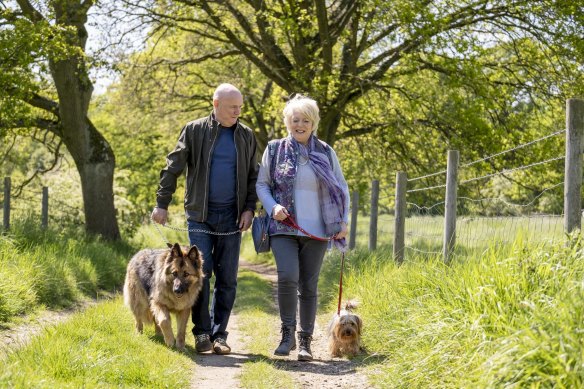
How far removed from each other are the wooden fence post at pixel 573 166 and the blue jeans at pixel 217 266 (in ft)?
10.5

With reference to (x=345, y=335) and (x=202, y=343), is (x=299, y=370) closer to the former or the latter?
(x=345, y=335)

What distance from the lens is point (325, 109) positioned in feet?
56.2

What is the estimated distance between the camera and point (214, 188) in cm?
718

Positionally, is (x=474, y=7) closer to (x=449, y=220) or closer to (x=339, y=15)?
(x=339, y=15)

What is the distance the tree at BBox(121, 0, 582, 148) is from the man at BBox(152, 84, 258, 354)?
7.69 m

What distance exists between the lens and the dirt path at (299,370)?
6004 millimetres

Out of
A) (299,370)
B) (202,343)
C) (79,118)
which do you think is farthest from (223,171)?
(79,118)

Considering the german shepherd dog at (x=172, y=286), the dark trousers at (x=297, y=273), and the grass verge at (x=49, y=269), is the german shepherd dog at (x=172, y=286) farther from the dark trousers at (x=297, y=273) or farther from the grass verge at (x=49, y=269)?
the grass verge at (x=49, y=269)

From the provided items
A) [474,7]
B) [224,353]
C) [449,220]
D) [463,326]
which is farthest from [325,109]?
[463,326]

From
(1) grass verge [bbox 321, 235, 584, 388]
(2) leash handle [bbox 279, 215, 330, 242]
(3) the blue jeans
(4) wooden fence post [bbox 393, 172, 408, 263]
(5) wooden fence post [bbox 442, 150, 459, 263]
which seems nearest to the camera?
(1) grass verge [bbox 321, 235, 584, 388]

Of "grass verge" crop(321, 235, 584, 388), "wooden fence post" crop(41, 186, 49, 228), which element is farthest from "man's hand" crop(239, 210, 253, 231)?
"wooden fence post" crop(41, 186, 49, 228)

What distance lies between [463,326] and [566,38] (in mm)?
11615

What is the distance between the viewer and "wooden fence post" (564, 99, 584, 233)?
17.6 ft

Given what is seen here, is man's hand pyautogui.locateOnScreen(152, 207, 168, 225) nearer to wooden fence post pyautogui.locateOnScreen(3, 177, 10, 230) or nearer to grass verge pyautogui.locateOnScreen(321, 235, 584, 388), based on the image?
grass verge pyautogui.locateOnScreen(321, 235, 584, 388)
